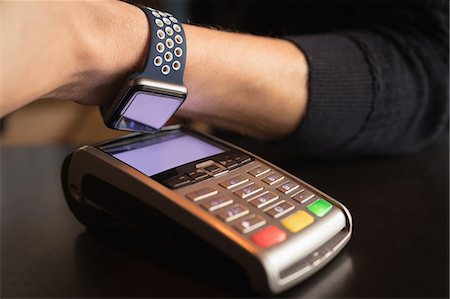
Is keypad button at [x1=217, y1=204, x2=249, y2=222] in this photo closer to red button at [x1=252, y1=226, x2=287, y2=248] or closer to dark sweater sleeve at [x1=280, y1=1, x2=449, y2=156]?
red button at [x1=252, y1=226, x2=287, y2=248]

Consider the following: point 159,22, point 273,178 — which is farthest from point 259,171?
point 159,22

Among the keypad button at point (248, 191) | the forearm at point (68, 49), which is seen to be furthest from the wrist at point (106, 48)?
the keypad button at point (248, 191)

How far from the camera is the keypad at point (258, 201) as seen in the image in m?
0.27

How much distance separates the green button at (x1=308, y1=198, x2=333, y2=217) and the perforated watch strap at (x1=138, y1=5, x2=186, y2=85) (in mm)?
119

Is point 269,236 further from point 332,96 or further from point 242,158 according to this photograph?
point 332,96

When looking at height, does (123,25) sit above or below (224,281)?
above

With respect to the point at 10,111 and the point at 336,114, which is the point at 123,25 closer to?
the point at 10,111

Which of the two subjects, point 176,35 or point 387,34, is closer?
point 176,35

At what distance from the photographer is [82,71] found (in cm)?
30

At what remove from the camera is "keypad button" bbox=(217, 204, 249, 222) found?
0.27m

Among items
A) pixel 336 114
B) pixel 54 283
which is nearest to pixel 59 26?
pixel 54 283

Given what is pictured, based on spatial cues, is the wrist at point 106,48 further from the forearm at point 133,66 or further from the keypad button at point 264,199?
the keypad button at point 264,199

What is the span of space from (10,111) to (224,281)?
144 millimetres

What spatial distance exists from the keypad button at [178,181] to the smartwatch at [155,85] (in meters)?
0.06
